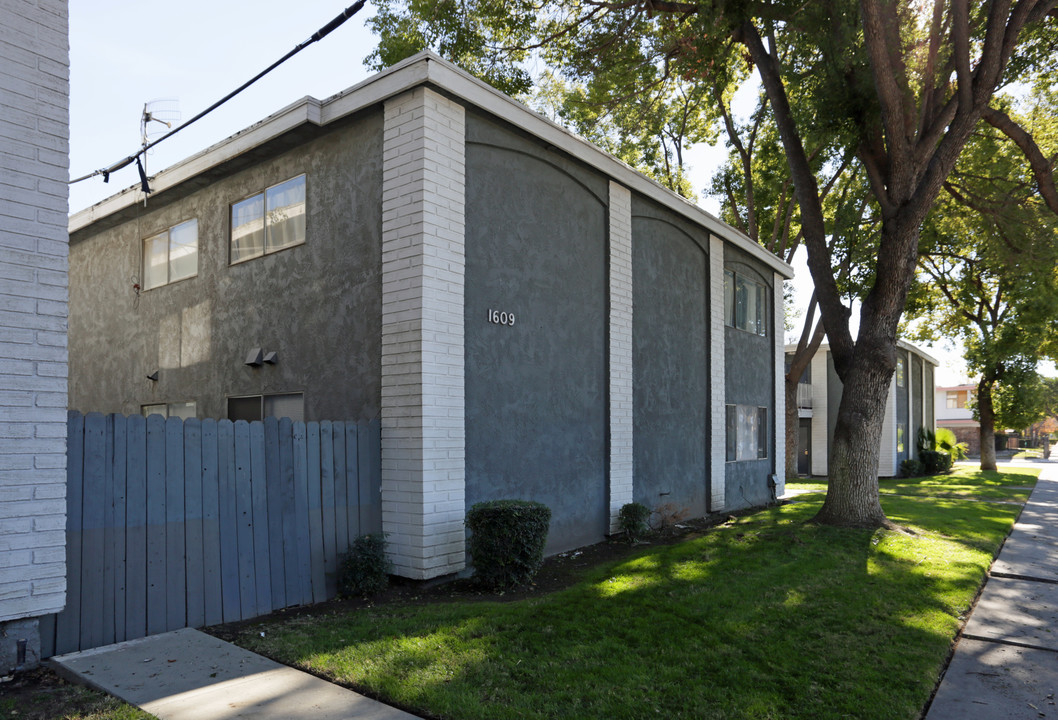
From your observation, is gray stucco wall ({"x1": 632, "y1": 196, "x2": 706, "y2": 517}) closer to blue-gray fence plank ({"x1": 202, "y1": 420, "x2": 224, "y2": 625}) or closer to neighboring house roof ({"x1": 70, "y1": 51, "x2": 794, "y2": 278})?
neighboring house roof ({"x1": 70, "y1": 51, "x2": 794, "y2": 278})

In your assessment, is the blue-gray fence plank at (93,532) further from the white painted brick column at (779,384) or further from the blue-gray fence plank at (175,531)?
the white painted brick column at (779,384)

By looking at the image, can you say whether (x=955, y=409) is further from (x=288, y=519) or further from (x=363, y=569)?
(x=288, y=519)

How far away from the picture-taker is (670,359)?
12.5 metres

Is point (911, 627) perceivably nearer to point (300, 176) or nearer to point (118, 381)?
point (300, 176)

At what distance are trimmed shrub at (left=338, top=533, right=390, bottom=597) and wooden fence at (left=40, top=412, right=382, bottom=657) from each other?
13 centimetres

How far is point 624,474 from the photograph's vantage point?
10.9 m

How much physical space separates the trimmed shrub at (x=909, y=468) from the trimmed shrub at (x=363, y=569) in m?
26.6

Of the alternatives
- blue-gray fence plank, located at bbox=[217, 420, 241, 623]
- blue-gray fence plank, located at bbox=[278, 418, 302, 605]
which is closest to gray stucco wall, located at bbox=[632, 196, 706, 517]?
blue-gray fence plank, located at bbox=[278, 418, 302, 605]

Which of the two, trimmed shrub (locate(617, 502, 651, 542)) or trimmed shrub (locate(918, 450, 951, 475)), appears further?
trimmed shrub (locate(918, 450, 951, 475))

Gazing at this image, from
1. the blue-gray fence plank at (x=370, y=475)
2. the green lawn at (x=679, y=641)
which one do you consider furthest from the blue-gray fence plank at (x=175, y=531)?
the blue-gray fence plank at (x=370, y=475)

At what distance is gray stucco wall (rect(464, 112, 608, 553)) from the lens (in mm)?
8305

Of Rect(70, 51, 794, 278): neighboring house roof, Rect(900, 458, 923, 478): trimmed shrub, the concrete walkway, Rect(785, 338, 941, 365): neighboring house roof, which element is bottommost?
Rect(900, 458, 923, 478): trimmed shrub

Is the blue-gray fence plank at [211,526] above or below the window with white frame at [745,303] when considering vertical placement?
below

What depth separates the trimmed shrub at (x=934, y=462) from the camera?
2958cm
